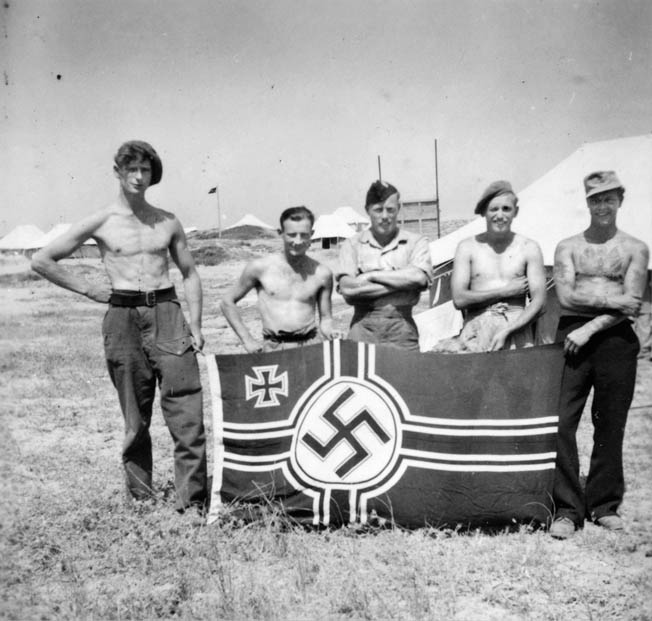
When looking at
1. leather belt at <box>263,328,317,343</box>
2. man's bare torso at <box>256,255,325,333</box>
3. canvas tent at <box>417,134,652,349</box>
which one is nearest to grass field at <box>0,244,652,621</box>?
leather belt at <box>263,328,317,343</box>

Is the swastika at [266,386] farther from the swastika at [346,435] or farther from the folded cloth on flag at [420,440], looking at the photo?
the swastika at [346,435]

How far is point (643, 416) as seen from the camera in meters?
6.82

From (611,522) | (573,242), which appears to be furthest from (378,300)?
(611,522)

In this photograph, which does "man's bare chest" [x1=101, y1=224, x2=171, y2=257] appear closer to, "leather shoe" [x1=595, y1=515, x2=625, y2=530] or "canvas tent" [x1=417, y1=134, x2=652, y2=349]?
"leather shoe" [x1=595, y1=515, x2=625, y2=530]

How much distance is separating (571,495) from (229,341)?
9736 millimetres

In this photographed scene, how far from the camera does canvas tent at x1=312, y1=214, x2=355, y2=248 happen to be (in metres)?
45.9

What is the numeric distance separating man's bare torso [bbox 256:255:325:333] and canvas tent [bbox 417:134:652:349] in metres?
6.37

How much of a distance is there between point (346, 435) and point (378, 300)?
0.94 meters

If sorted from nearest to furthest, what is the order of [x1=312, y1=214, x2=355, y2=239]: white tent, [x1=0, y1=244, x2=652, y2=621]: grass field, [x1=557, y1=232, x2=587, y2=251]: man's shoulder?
[x1=0, y1=244, x2=652, y2=621]: grass field → [x1=557, y1=232, x2=587, y2=251]: man's shoulder → [x1=312, y1=214, x2=355, y2=239]: white tent

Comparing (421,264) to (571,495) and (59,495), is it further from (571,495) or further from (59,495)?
(59,495)

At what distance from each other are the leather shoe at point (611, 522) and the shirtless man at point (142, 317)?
2.45 metres

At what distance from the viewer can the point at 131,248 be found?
161 inches

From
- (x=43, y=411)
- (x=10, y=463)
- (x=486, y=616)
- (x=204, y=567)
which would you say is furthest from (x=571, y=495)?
(x=43, y=411)

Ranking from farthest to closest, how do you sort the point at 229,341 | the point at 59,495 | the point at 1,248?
the point at 1,248
the point at 229,341
the point at 59,495
